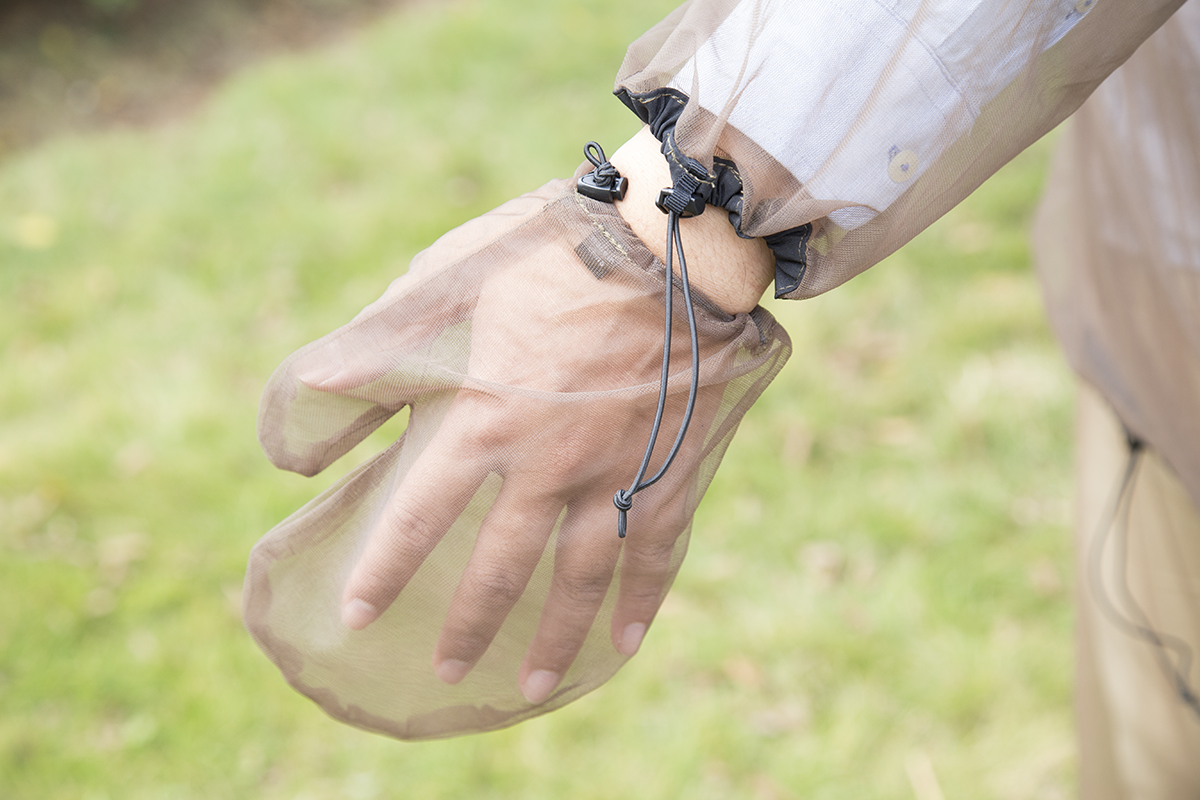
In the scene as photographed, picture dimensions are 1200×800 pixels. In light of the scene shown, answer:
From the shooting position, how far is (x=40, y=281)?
3383 mm

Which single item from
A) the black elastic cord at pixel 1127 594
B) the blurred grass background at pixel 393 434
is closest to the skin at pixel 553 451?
the black elastic cord at pixel 1127 594

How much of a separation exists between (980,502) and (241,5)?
14.9ft

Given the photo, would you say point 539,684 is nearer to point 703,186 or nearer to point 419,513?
point 419,513

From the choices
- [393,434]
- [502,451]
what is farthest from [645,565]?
[393,434]

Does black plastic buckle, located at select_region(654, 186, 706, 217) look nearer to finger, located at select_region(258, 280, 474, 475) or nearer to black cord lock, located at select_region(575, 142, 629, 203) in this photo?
black cord lock, located at select_region(575, 142, 629, 203)

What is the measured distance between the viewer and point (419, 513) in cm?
92

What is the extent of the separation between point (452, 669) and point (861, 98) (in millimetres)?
736

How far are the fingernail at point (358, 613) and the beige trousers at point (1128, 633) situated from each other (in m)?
1.20

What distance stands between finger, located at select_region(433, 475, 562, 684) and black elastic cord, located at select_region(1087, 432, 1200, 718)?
1.04m

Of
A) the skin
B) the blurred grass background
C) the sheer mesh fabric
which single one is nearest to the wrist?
the skin

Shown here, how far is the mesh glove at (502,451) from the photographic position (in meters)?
0.93

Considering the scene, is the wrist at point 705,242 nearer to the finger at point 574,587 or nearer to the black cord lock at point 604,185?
the black cord lock at point 604,185

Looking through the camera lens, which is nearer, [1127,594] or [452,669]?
[452,669]

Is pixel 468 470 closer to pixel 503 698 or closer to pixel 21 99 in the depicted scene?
pixel 503 698
